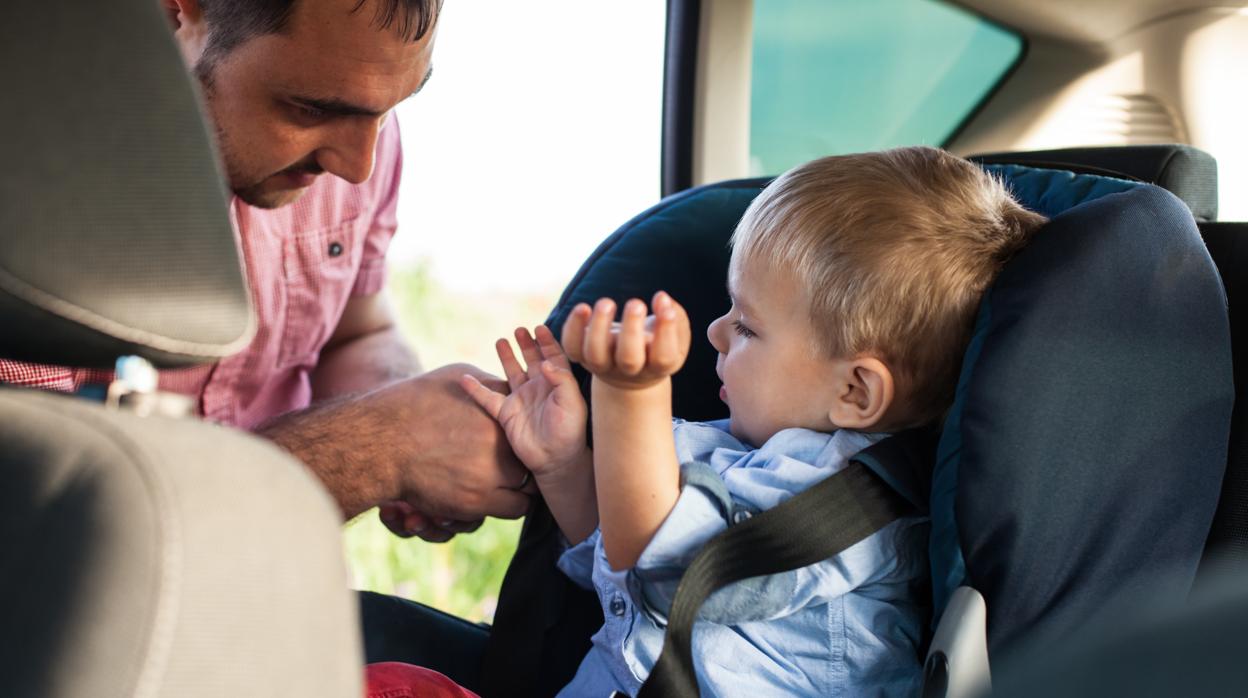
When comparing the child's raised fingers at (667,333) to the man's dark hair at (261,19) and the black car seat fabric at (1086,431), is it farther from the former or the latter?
the man's dark hair at (261,19)

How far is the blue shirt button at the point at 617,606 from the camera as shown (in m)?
1.23

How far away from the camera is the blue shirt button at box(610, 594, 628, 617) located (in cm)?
123

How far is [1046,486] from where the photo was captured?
1.08 m

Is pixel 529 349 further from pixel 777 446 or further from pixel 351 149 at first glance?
pixel 351 149

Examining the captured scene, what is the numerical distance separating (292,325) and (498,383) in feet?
2.25

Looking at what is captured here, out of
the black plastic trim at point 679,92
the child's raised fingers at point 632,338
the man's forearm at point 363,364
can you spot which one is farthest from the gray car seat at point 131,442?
the black plastic trim at point 679,92

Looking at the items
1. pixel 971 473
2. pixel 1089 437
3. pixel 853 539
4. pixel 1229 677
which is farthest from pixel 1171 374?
pixel 1229 677

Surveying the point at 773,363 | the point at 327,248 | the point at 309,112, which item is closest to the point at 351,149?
the point at 309,112

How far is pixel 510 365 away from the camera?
4.60 feet

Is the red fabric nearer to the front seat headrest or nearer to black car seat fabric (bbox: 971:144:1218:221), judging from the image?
the front seat headrest

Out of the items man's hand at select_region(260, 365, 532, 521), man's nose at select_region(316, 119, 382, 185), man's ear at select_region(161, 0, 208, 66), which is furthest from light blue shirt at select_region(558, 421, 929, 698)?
man's ear at select_region(161, 0, 208, 66)

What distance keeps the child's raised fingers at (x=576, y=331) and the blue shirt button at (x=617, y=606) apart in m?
0.31

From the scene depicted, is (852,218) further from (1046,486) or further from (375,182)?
(375,182)

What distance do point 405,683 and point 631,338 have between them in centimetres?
44
